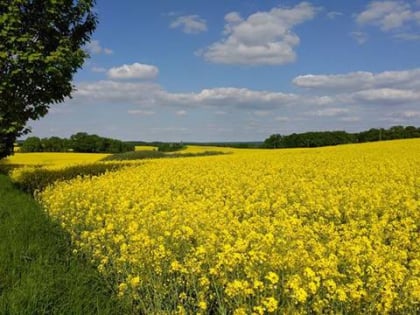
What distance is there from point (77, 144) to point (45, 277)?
190 ft

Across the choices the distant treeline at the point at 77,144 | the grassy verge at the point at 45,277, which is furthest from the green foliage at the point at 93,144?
the grassy verge at the point at 45,277

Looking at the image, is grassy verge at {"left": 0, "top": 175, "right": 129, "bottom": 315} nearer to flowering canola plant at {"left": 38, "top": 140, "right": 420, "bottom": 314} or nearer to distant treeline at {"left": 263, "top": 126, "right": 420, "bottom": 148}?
flowering canola plant at {"left": 38, "top": 140, "right": 420, "bottom": 314}

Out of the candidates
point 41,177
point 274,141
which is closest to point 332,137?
point 274,141

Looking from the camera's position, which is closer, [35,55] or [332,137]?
[35,55]

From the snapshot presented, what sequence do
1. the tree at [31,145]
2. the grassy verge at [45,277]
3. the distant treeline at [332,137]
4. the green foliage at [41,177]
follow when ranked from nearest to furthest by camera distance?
1. the grassy verge at [45,277]
2. the green foliage at [41,177]
3. the tree at [31,145]
4. the distant treeline at [332,137]

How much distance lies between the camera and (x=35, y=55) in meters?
15.7

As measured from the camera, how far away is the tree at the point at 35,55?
623 inches

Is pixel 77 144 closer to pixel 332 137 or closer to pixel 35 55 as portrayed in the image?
pixel 332 137

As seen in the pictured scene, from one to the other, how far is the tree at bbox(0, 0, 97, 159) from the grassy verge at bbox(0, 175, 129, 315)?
7.22 m

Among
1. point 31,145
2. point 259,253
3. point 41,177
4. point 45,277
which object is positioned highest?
point 31,145

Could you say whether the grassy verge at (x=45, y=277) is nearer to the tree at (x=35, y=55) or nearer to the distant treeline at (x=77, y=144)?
the tree at (x=35, y=55)

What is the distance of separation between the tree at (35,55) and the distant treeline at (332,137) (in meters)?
51.4

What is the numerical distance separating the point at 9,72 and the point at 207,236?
1260 centimetres

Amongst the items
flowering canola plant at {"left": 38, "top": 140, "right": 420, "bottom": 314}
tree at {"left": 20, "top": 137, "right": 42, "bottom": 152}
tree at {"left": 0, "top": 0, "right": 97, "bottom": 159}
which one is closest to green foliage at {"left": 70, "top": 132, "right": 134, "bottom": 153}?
tree at {"left": 20, "top": 137, "right": 42, "bottom": 152}
